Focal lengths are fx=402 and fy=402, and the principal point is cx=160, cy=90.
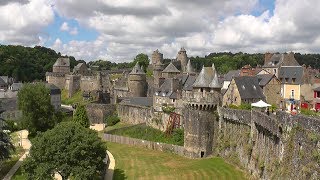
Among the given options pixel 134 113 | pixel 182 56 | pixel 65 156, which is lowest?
pixel 65 156

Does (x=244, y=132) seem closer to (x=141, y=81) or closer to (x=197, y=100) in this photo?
(x=197, y=100)

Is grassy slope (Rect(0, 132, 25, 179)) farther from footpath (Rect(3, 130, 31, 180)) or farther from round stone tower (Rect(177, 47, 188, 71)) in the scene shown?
round stone tower (Rect(177, 47, 188, 71))

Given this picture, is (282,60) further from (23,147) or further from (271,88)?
(23,147)

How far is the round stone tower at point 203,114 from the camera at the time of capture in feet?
135

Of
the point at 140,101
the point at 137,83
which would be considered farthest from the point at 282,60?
the point at 137,83

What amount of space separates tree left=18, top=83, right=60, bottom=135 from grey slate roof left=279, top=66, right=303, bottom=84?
35.3 meters

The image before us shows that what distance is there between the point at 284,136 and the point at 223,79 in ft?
151

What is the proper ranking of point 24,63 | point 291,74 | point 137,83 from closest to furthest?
point 291,74, point 137,83, point 24,63

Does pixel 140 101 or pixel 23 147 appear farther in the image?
pixel 140 101

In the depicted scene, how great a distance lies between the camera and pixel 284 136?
24.6m

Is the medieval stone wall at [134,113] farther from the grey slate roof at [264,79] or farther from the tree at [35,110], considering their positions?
the grey slate roof at [264,79]

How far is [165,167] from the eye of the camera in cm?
4016

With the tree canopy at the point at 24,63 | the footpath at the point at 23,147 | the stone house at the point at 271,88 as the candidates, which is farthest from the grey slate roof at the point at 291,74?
the tree canopy at the point at 24,63

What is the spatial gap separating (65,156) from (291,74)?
3844 cm
